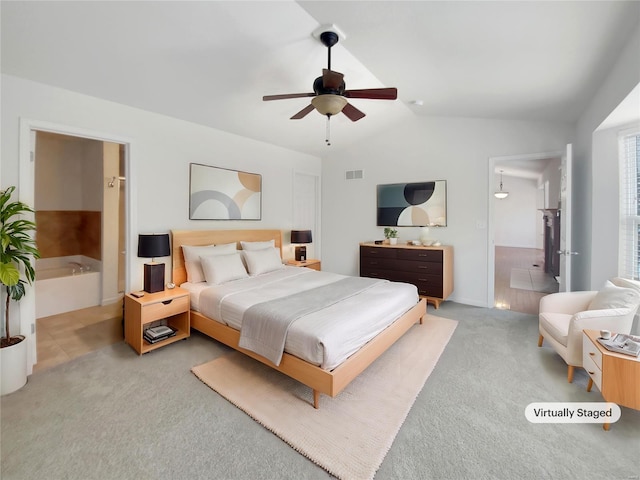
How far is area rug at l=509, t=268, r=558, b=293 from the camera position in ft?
17.7

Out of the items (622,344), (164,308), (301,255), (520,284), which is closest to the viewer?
(622,344)

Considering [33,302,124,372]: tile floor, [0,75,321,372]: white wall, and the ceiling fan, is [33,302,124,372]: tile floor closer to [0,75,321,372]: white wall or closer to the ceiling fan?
[0,75,321,372]: white wall

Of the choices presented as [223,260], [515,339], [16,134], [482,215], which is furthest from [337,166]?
[16,134]

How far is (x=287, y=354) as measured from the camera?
2.19 metres

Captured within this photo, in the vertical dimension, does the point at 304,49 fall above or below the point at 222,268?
above

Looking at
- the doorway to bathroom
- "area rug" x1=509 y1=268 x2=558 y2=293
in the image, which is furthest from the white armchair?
the doorway to bathroom

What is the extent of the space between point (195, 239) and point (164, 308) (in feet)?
3.55

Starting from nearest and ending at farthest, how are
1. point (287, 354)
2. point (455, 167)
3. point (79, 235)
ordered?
point (287, 354)
point (455, 167)
point (79, 235)

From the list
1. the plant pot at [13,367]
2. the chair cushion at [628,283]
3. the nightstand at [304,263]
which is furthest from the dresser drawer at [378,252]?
the plant pot at [13,367]

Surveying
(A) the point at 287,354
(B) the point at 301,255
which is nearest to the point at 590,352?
(A) the point at 287,354

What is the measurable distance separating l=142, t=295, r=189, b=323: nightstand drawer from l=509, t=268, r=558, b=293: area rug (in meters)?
5.79

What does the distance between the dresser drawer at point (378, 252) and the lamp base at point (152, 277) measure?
311 cm

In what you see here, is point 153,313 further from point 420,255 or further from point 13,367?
point 420,255

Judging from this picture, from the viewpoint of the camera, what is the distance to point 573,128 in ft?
12.3
